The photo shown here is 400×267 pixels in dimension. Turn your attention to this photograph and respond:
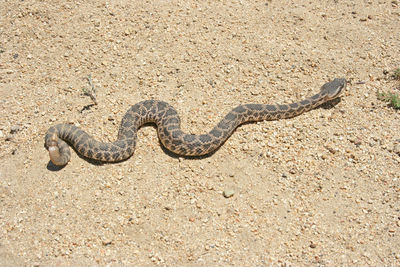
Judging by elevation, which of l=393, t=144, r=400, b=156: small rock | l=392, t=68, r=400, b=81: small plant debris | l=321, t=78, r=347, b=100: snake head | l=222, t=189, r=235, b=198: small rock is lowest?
l=222, t=189, r=235, b=198: small rock

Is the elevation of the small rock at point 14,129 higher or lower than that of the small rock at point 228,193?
lower

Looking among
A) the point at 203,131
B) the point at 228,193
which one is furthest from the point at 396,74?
the point at 228,193

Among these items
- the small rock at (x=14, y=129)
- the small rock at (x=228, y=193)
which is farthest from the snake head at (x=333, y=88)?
the small rock at (x=14, y=129)

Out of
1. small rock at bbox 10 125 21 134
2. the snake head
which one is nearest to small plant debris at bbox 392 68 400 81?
the snake head

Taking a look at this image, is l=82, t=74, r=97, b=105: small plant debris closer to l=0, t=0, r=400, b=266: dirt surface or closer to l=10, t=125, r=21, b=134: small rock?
l=0, t=0, r=400, b=266: dirt surface

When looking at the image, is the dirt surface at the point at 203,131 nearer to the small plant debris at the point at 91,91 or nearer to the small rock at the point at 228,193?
the small rock at the point at 228,193

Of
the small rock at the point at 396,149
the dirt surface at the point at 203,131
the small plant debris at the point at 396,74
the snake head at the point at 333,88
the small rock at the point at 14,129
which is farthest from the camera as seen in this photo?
the small plant debris at the point at 396,74
